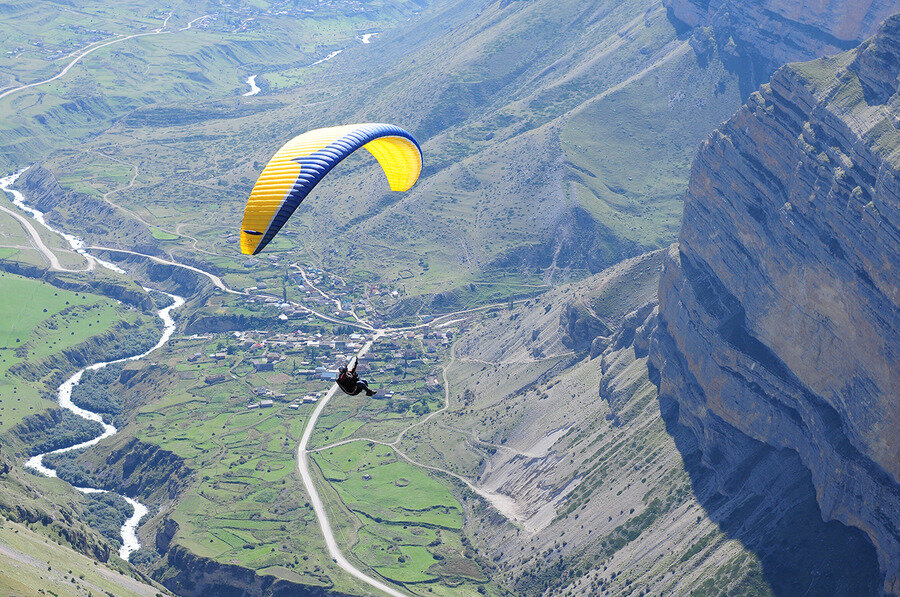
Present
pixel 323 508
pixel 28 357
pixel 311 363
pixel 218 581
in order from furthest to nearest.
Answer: pixel 311 363 < pixel 28 357 < pixel 323 508 < pixel 218 581

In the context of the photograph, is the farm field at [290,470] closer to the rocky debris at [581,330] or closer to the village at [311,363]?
the village at [311,363]

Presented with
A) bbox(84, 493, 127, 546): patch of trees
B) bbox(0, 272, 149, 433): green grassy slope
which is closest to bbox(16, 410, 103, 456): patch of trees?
bbox(0, 272, 149, 433): green grassy slope

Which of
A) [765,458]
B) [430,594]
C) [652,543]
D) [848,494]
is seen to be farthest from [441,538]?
[848,494]

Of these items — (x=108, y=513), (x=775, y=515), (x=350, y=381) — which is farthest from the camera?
(x=108, y=513)

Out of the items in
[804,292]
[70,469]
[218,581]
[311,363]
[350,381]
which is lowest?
[311,363]

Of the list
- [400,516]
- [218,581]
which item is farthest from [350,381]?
[400,516]

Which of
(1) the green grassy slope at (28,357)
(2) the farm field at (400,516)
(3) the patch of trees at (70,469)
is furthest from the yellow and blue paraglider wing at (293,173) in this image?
(1) the green grassy slope at (28,357)

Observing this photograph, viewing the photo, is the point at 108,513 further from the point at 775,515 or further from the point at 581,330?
the point at 775,515

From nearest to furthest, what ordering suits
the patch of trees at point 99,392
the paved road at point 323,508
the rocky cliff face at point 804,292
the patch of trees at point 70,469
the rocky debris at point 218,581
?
the rocky cliff face at point 804,292 < the rocky debris at point 218,581 < the paved road at point 323,508 < the patch of trees at point 70,469 < the patch of trees at point 99,392

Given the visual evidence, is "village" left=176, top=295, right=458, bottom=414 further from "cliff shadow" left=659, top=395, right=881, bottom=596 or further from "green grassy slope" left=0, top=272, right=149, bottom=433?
"cliff shadow" left=659, top=395, right=881, bottom=596
